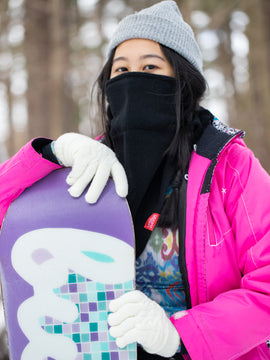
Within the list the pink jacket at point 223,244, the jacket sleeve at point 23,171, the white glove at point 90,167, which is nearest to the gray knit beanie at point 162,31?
the pink jacket at point 223,244

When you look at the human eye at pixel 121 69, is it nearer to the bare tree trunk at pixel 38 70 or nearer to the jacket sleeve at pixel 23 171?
the jacket sleeve at pixel 23 171

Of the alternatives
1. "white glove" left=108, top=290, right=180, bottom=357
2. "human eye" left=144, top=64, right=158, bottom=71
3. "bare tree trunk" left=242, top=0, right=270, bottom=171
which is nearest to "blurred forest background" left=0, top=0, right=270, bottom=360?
"bare tree trunk" left=242, top=0, right=270, bottom=171

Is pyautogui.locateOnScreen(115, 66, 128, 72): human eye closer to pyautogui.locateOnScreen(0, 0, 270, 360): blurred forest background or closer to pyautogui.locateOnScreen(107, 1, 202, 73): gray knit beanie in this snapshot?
pyautogui.locateOnScreen(107, 1, 202, 73): gray knit beanie

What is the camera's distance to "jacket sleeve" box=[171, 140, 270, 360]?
1139 mm

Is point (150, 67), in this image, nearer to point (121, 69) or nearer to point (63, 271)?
point (121, 69)

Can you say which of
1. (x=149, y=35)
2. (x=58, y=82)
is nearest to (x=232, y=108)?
(x=58, y=82)

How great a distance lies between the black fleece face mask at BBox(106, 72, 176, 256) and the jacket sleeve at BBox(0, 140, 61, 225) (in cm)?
30

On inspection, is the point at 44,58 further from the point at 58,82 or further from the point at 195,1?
the point at 195,1

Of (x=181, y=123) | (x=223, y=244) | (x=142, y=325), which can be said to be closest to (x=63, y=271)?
(x=142, y=325)

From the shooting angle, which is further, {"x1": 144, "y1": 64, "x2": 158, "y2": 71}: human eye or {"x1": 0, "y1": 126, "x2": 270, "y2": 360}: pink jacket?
{"x1": 144, "y1": 64, "x2": 158, "y2": 71}: human eye

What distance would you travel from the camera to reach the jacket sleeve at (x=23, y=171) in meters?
1.32

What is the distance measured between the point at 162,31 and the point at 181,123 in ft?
1.28

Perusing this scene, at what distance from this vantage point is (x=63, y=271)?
50.4 inches

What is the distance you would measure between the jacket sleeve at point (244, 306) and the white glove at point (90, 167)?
17.8 inches
